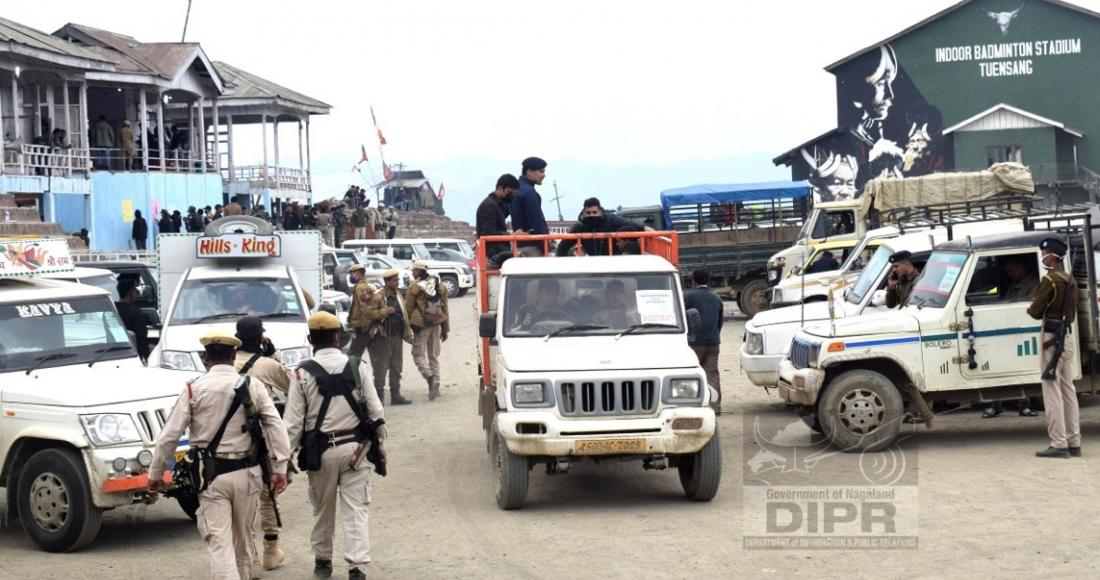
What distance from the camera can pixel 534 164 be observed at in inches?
565

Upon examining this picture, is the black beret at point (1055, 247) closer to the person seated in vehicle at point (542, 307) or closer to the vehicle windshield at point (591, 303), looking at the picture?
the vehicle windshield at point (591, 303)

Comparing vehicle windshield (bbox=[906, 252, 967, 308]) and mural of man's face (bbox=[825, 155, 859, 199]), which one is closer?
vehicle windshield (bbox=[906, 252, 967, 308])

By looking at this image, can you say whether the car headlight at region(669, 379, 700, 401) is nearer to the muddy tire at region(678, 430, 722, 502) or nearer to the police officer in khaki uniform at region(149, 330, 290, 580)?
the muddy tire at region(678, 430, 722, 502)

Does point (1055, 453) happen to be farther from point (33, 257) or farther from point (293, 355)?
→ point (33, 257)

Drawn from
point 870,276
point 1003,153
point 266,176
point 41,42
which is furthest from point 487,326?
point 1003,153

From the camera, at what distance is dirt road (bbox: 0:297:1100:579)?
28.8 feet

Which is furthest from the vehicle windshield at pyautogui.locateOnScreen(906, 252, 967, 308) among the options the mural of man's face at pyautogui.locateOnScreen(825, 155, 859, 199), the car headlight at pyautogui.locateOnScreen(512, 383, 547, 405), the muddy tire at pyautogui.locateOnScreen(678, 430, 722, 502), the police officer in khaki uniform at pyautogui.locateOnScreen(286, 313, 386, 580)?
the mural of man's face at pyautogui.locateOnScreen(825, 155, 859, 199)

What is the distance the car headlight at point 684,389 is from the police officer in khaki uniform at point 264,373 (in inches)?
115

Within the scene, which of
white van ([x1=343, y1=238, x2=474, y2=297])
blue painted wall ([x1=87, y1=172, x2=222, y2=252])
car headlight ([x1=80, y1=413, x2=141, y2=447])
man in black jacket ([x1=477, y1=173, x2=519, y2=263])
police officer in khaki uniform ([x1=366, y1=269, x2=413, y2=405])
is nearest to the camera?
car headlight ([x1=80, y1=413, x2=141, y2=447])

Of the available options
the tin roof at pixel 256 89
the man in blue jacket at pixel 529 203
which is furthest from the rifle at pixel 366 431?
the tin roof at pixel 256 89

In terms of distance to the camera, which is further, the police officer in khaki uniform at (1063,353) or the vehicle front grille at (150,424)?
the police officer in khaki uniform at (1063,353)

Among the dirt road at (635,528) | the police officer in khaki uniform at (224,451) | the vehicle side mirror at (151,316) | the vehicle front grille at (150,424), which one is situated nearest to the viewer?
the police officer in khaki uniform at (224,451)

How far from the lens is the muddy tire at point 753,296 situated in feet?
93.2

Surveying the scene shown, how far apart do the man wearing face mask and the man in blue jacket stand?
65cm
